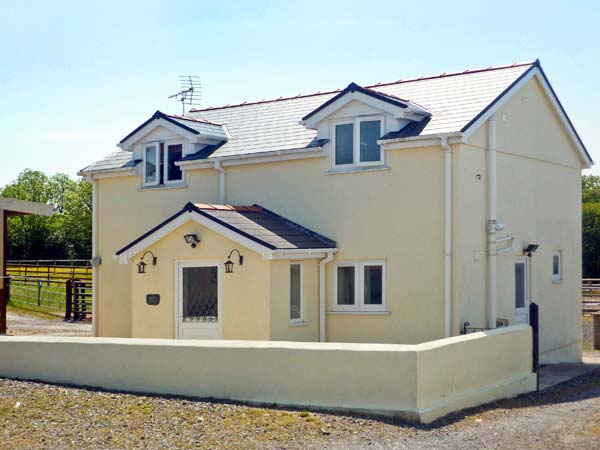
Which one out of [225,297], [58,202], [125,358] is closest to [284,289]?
[225,297]

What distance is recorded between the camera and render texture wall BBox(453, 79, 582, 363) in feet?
54.9

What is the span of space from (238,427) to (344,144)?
8.35m

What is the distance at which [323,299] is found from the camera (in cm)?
1775

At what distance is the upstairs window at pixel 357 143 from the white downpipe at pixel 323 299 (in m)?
2.01

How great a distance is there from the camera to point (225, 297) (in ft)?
54.9

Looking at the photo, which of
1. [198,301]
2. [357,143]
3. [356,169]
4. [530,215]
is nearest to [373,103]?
[357,143]

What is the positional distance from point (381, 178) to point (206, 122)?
5.65m

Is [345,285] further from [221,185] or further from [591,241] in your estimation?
[591,241]

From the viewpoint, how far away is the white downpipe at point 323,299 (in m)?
→ 17.7

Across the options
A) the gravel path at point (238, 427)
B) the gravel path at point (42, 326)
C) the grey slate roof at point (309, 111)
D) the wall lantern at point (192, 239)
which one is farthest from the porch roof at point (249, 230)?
the gravel path at point (42, 326)

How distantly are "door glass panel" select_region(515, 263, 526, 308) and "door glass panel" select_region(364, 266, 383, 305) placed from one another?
11.1 feet

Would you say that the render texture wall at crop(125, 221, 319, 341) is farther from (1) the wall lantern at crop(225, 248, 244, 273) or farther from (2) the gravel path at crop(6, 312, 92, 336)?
(2) the gravel path at crop(6, 312, 92, 336)

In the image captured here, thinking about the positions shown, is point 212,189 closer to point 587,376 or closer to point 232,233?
point 232,233

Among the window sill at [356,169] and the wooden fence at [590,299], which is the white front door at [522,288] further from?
the wooden fence at [590,299]
